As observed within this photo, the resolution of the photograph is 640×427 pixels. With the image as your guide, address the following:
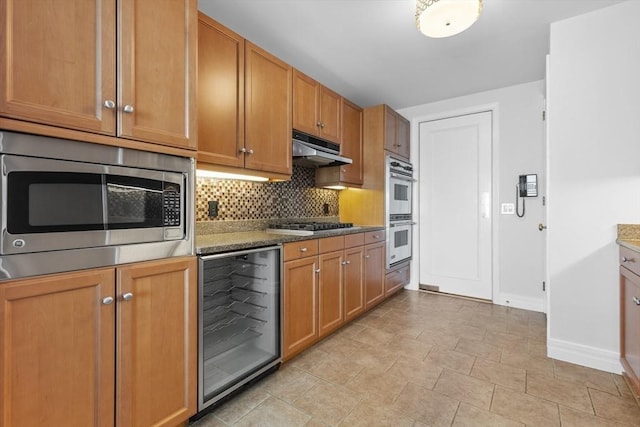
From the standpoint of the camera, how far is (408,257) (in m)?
3.78

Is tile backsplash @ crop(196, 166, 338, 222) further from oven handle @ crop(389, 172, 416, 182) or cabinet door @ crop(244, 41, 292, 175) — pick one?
oven handle @ crop(389, 172, 416, 182)

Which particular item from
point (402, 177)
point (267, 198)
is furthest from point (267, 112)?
point (402, 177)

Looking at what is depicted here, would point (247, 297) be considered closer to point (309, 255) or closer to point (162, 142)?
point (309, 255)

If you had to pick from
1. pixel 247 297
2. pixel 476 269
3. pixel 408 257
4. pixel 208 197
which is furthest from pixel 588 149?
pixel 208 197

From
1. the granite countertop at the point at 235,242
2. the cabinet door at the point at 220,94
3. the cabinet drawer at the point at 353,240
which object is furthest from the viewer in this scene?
the cabinet drawer at the point at 353,240

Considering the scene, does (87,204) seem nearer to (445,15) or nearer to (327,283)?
(327,283)

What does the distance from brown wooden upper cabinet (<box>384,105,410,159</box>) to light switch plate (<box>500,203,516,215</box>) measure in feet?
4.19

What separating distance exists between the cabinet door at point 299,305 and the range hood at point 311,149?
88 centimetres

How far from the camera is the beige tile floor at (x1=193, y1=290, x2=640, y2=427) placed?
154 cm

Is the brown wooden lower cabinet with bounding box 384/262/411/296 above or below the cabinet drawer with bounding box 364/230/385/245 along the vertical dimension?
below

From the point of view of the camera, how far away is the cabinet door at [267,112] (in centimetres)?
202

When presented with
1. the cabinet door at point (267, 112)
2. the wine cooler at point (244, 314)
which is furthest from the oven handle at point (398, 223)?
the wine cooler at point (244, 314)

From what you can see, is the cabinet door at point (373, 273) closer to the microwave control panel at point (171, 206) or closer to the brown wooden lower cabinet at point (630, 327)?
the brown wooden lower cabinet at point (630, 327)

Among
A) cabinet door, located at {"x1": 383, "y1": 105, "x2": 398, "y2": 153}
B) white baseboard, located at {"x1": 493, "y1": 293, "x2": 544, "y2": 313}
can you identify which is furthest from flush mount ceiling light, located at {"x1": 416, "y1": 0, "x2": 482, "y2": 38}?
white baseboard, located at {"x1": 493, "y1": 293, "x2": 544, "y2": 313}
